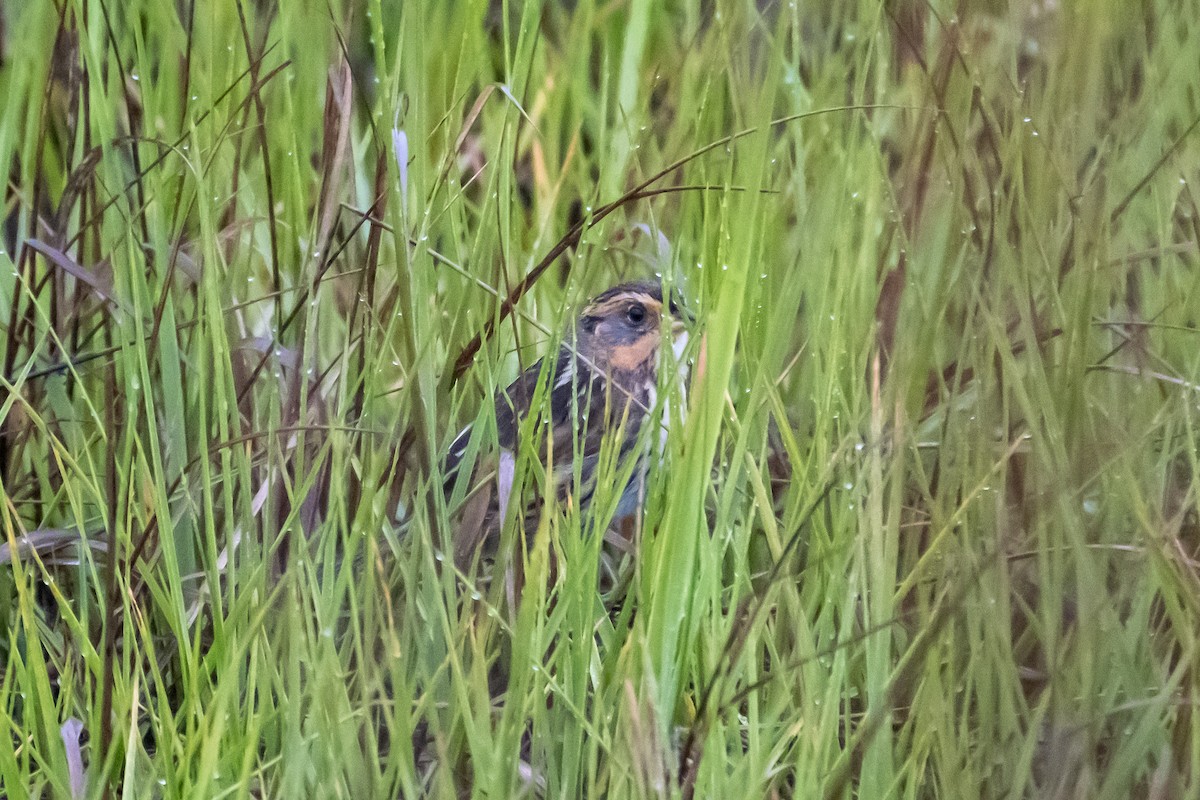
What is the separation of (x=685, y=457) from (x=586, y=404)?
0.54m

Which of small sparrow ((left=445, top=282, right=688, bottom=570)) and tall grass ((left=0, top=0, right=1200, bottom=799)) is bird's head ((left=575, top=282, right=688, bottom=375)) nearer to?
small sparrow ((left=445, top=282, right=688, bottom=570))

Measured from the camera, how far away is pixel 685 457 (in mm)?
1354

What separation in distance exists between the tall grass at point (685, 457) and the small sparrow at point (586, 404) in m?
0.06

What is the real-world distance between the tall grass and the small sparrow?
63 millimetres

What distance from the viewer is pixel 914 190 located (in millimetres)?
1765

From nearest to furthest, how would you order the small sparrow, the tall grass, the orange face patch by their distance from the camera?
the tall grass < the small sparrow < the orange face patch

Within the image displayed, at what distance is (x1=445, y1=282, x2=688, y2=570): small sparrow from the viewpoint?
62.8 inches

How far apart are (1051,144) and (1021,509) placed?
0.43 metres

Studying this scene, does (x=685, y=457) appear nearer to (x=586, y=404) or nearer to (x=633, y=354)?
(x=586, y=404)

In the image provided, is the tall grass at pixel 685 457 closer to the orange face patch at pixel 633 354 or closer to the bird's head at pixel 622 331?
the bird's head at pixel 622 331

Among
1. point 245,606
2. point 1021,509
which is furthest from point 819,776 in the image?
point 245,606

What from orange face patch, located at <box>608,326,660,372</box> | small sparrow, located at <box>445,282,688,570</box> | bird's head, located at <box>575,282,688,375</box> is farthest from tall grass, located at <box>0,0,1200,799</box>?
orange face patch, located at <box>608,326,660,372</box>

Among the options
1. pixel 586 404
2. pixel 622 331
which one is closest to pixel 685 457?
pixel 586 404

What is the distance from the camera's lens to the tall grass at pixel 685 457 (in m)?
1.30
